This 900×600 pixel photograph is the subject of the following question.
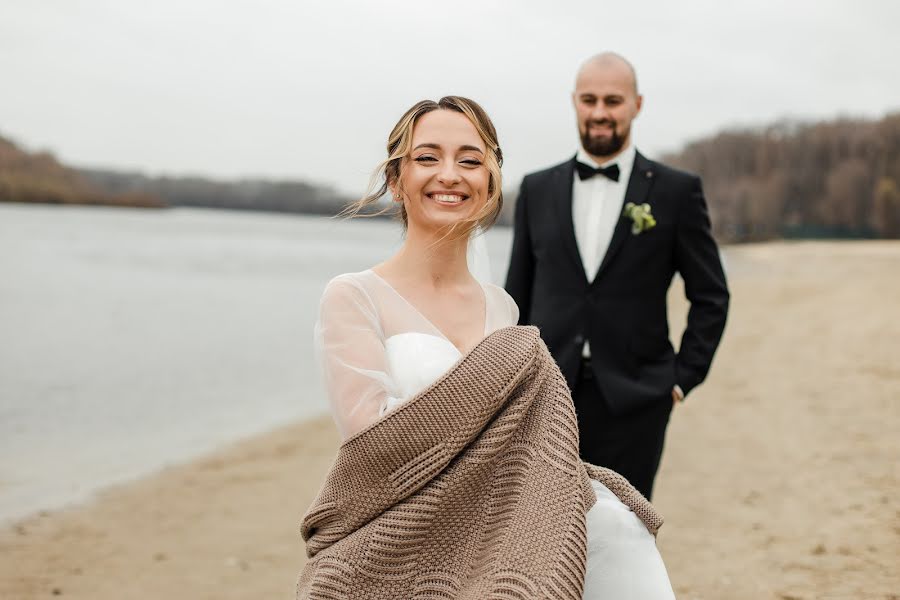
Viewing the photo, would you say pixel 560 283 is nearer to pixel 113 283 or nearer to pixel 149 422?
pixel 149 422

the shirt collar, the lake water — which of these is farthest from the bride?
the shirt collar

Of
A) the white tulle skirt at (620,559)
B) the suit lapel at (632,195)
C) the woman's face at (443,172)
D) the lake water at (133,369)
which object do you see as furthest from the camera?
the lake water at (133,369)

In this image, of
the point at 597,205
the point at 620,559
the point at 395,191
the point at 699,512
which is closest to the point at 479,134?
the point at 395,191

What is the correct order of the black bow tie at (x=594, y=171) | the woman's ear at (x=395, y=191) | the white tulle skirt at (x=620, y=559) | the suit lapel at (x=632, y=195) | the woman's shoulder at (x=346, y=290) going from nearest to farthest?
1. the white tulle skirt at (x=620, y=559)
2. the woman's shoulder at (x=346, y=290)
3. the woman's ear at (x=395, y=191)
4. the suit lapel at (x=632, y=195)
5. the black bow tie at (x=594, y=171)

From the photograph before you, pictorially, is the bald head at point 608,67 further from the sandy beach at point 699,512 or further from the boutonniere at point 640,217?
the sandy beach at point 699,512

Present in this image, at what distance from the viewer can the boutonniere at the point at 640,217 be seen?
376cm

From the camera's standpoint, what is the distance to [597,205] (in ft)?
13.0

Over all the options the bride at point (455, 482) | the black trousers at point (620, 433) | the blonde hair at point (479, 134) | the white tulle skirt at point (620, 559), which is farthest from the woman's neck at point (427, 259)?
the black trousers at point (620, 433)

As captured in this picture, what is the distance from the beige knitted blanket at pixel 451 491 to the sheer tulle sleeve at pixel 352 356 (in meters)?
0.11

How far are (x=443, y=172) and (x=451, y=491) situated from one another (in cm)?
97

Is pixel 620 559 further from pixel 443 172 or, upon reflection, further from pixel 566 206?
pixel 566 206

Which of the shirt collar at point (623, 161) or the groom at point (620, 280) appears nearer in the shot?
the groom at point (620, 280)

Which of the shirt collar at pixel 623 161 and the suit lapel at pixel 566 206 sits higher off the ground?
the shirt collar at pixel 623 161

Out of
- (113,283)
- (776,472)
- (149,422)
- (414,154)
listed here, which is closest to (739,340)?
(776,472)
